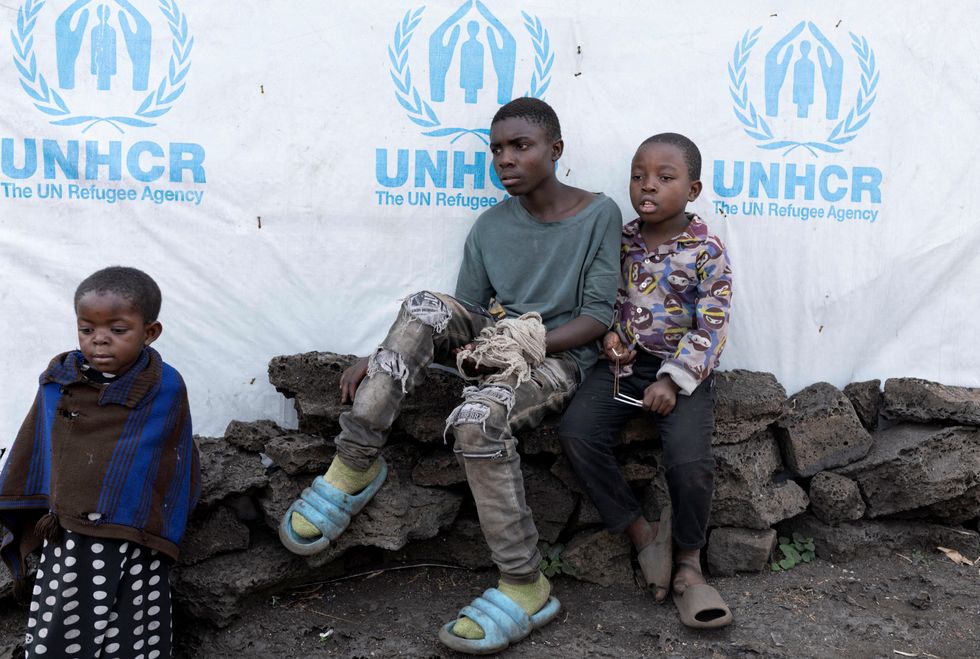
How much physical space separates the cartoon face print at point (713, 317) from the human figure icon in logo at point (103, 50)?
8.11 feet

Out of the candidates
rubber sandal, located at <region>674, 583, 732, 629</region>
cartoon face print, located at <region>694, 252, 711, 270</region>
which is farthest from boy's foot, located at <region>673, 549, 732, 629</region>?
cartoon face print, located at <region>694, 252, 711, 270</region>

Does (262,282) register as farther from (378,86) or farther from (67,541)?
(67,541)

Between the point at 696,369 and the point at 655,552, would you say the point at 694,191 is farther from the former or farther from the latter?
the point at 655,552

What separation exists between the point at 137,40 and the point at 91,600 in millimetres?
2116

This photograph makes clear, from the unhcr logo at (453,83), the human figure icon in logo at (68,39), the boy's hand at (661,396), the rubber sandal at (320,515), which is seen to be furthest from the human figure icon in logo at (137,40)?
the boy's hand at (661,396)

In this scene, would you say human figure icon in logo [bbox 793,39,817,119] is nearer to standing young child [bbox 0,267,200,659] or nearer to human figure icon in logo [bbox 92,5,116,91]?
standing young child [bbox 0,267,200,659]

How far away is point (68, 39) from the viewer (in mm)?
3416

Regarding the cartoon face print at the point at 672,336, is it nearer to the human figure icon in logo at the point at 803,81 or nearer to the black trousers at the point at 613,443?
the black trousers at the point at 613,443

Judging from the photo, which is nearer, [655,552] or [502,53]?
[655,552]

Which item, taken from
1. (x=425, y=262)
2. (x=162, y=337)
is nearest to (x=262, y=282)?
(x=162, y=337)

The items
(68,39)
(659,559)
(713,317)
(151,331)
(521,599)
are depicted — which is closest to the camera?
(151,331)

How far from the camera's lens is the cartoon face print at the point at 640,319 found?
333 cm

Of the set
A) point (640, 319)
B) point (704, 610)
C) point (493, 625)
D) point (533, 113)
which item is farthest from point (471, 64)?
point (704, 610)

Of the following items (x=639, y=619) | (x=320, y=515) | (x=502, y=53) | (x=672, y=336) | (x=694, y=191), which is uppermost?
(x=502, y=53)
